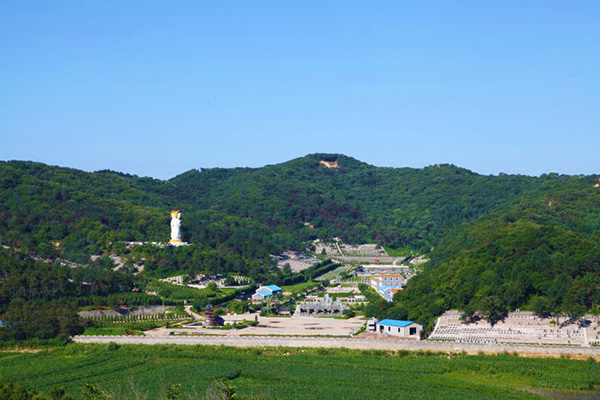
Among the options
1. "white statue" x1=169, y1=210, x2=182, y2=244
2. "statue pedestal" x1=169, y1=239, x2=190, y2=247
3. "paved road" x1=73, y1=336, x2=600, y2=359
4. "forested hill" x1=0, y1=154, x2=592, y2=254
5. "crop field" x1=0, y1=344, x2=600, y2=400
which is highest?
"forested hill" x1=0, y1=154, x2=592, y2=254

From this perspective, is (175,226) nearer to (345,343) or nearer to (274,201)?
(345,343)

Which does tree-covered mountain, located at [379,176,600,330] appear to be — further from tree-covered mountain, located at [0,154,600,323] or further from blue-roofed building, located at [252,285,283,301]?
blue-roofed building, located at [252,285,283,301]

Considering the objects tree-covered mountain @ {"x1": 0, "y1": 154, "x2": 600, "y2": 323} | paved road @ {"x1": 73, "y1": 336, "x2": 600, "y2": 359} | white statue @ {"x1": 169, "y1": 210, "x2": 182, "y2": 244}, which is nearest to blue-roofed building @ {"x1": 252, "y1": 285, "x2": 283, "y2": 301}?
tree-covered mountain @ {"x1": 0, "y1": 154, "x2": 600, "y2": 323}

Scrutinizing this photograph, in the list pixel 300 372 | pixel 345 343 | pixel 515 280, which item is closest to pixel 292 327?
pixel 345 343

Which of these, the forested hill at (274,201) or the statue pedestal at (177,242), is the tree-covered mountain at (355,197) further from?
the statue pedestal at (177,242)

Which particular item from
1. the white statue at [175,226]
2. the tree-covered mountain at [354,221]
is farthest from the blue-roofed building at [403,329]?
the white statue at [175,226]

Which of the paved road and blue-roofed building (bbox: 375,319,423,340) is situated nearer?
the paved road

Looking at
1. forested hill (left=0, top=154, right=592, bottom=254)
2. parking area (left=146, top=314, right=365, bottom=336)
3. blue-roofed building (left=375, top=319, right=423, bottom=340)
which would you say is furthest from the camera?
forested hill (left=0, top=154, right=592, bottom=254)
